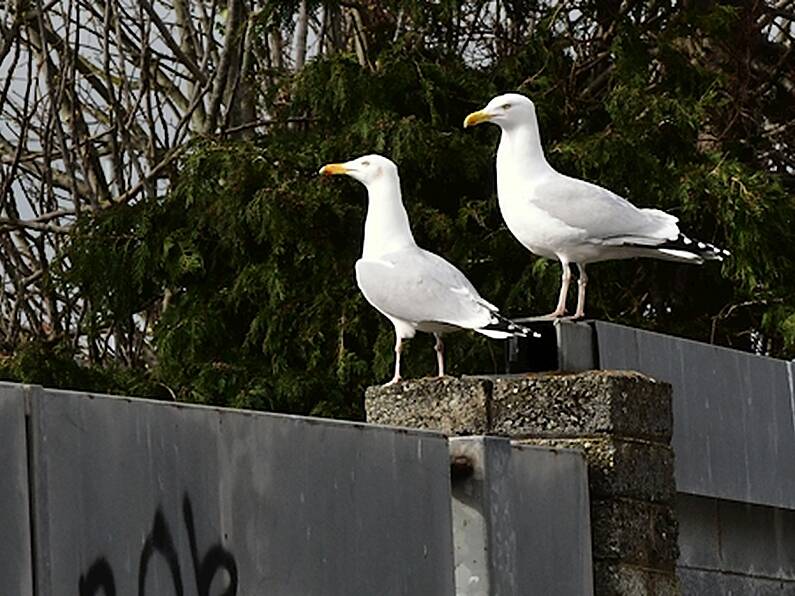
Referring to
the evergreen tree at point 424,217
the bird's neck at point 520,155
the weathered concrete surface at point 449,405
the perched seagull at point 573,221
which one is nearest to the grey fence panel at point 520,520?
the weathered concrete surface at point 449,405

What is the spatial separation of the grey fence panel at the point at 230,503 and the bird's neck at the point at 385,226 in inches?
78.4

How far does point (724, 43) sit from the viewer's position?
39.4ft

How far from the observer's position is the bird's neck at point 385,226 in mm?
6996

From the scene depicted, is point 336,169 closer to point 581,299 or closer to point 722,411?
point 581,299

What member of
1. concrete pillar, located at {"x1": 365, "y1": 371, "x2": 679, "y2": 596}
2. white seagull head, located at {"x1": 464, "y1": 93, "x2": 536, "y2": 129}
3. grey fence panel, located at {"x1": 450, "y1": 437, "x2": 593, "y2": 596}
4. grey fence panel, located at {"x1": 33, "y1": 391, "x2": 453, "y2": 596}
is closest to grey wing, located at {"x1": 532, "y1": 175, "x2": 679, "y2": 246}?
white seagull head, located at {"x1": 464, "y1": 93, "x2": 536, "y2": 129}

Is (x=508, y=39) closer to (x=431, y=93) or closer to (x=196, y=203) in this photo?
(x=431, y=93)

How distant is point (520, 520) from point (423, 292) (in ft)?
4.34

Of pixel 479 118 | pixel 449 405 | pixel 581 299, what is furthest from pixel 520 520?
pixel 479 118

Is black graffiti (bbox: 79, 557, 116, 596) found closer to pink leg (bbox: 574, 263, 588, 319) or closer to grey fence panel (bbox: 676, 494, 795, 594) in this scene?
pink leg (bbox: 574, 263, 588, 319)

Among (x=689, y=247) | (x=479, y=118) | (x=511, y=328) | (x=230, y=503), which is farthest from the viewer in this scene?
(x=479, y=118)

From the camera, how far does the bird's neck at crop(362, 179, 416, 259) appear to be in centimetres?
700

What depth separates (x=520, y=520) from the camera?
544 cm

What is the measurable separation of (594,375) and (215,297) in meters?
5.50

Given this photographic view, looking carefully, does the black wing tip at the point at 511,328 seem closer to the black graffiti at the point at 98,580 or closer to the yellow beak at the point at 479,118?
the yellow beak at the point at 479,118
